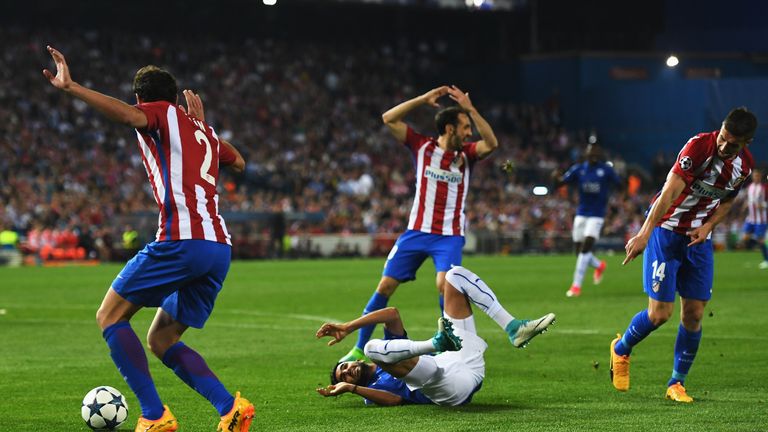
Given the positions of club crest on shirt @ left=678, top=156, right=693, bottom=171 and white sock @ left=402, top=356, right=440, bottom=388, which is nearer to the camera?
white sock @ left=402, top=356, right=440, bottom=388

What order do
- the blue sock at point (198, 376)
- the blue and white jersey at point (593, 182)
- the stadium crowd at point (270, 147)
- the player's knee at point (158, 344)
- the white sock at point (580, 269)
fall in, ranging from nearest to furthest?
1. the blue sock at point (198, 376)
2. the player's knee at point (158, 344)
3. the white sock at point (580, 269)
4. the blue and white jersey at point (593, 182)
5. the stadium crowd at point (270, 147)

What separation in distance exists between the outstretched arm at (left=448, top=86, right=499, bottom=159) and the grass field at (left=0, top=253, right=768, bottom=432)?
6.92 feet

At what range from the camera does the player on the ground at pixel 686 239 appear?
29.8 ft

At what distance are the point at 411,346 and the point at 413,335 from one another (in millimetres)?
6519

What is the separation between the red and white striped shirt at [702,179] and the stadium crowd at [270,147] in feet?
92.3

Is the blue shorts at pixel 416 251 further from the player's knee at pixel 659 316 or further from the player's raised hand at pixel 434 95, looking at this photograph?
the player's knee at pixel 659 316

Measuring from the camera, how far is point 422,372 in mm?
8656

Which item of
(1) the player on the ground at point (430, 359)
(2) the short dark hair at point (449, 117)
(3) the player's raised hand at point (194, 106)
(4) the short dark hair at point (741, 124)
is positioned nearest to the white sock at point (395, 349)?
(1) the player on the ground at point (430, 359)

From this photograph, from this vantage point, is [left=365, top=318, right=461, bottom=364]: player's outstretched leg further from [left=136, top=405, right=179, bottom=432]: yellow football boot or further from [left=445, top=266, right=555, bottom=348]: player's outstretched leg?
[left=136, top=405, right=179, bottom=432]: yellow football boot

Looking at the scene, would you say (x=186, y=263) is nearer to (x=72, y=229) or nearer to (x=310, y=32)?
(x=72, y=229)

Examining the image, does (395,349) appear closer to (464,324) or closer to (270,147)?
(464,324)

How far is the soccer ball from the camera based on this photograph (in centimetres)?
812

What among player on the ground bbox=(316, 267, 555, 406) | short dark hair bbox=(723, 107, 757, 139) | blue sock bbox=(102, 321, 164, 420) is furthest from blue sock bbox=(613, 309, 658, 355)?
blue sock bbox=(102, 321, 164, 420)

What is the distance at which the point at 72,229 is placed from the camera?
120ft
